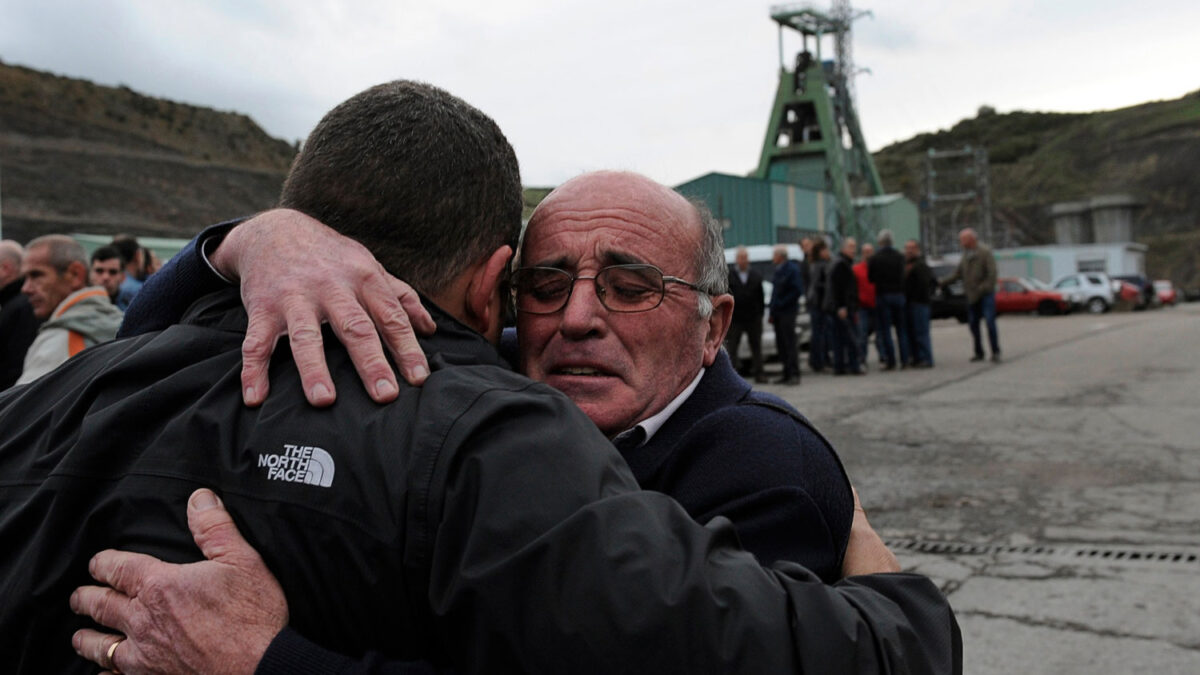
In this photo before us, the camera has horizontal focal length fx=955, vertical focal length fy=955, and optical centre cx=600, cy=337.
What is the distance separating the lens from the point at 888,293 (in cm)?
1319

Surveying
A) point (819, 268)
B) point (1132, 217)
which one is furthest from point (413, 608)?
point (1132, 217)

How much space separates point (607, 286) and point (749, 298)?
999cm

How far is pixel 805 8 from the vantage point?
5428 centimetres

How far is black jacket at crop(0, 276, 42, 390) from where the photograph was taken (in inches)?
208

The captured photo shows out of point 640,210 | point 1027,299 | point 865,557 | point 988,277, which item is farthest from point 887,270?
point 1027,299

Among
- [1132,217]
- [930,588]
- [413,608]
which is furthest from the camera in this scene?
[1132,217]

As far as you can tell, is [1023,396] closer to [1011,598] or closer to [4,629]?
[1011,598]

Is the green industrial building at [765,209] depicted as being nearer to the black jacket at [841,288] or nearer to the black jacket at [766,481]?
the black jacket at [841,288]

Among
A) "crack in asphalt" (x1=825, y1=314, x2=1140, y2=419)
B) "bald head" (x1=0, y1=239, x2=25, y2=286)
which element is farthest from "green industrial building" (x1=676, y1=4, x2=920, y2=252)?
"bald head" (x1=0, y1=239, x2=25, y2=286)

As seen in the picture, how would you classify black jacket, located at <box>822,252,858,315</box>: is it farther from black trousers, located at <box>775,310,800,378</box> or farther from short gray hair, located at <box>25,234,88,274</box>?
short gray hair, located at <box>25,234,88,274</box>

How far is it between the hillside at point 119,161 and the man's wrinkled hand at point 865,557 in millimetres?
44337

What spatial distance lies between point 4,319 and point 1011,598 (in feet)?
17.4

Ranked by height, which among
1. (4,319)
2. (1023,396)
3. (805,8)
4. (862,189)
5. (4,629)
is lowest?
(1023,396)

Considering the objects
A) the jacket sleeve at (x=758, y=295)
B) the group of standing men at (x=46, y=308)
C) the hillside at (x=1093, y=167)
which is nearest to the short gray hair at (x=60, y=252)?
the group of standing men at (x=46, y=308)
